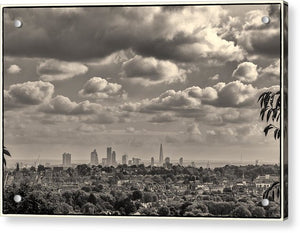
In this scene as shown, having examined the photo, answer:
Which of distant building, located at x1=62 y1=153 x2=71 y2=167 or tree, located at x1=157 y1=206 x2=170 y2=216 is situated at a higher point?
distant building, located at x1=62 y1=153 x2=71 y2=167

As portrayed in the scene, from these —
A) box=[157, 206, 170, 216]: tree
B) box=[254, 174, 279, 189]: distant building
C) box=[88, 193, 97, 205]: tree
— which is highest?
box=[254, 174, 279, 189]: distant building

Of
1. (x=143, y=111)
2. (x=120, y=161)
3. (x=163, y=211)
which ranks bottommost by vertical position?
(x=163, y=211)

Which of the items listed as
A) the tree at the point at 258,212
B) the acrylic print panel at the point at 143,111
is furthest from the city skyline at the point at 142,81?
the tree at the point at 258,212

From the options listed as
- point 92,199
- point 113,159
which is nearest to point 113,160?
point 113,159

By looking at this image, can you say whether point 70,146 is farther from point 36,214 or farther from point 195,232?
point 195,232

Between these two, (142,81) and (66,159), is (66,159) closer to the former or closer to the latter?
(66,159)

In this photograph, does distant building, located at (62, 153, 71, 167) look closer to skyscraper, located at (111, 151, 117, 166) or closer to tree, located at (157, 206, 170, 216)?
skyscraper, located at (111, 151, 117, 166)

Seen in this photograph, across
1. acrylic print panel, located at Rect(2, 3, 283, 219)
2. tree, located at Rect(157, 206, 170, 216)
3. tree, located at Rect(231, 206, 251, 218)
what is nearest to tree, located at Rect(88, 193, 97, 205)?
acrylic print panel, located at Rect(2, 3, 283, 219)

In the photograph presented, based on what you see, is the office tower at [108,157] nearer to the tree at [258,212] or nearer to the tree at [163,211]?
the tree at [163,211]

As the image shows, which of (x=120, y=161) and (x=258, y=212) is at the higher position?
(x=120, y=161)
